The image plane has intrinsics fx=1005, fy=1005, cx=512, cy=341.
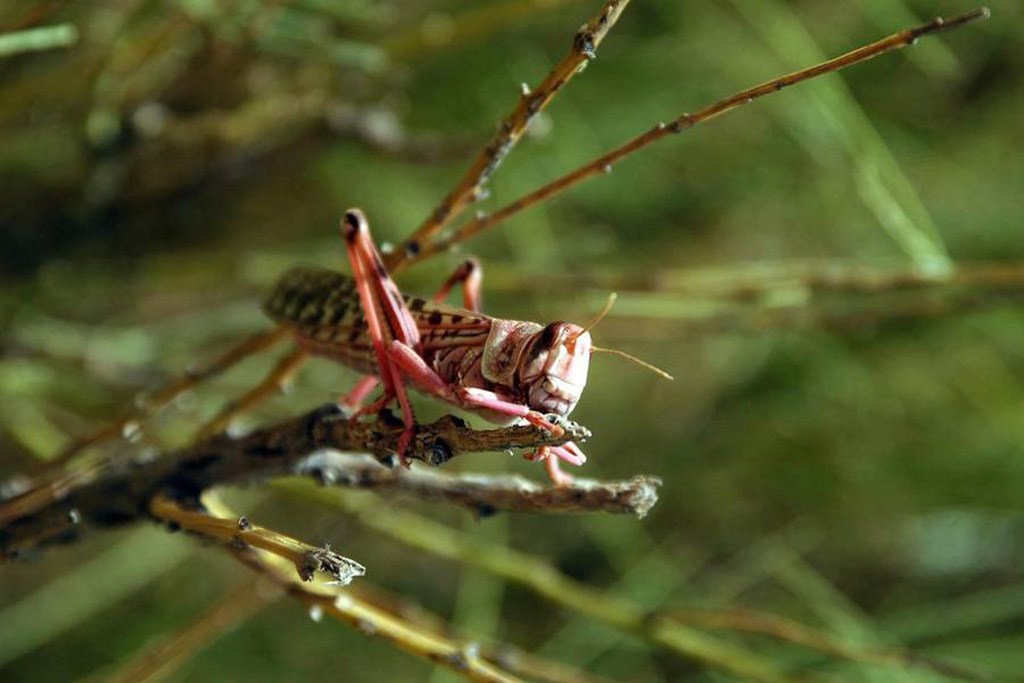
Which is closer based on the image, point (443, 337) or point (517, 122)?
point (517, 122)

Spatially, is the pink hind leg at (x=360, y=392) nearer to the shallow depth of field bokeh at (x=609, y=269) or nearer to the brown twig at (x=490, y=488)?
the brown twig at (x=490, y=488)

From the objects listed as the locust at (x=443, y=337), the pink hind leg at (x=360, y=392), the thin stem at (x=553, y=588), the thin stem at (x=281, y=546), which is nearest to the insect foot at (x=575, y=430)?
the locust at (x=443, y=337)

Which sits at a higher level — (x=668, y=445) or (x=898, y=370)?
(x=898, y=370)

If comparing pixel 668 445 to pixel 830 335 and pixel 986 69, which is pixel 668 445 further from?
pixel 986 69

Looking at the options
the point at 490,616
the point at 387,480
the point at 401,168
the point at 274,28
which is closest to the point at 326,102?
the point at 274,28

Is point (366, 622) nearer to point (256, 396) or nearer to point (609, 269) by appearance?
point (256, 396)

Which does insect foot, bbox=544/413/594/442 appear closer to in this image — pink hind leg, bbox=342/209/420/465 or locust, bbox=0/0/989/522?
locust, bbox=0/0/989/522

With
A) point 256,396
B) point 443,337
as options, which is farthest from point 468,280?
point 256,396
